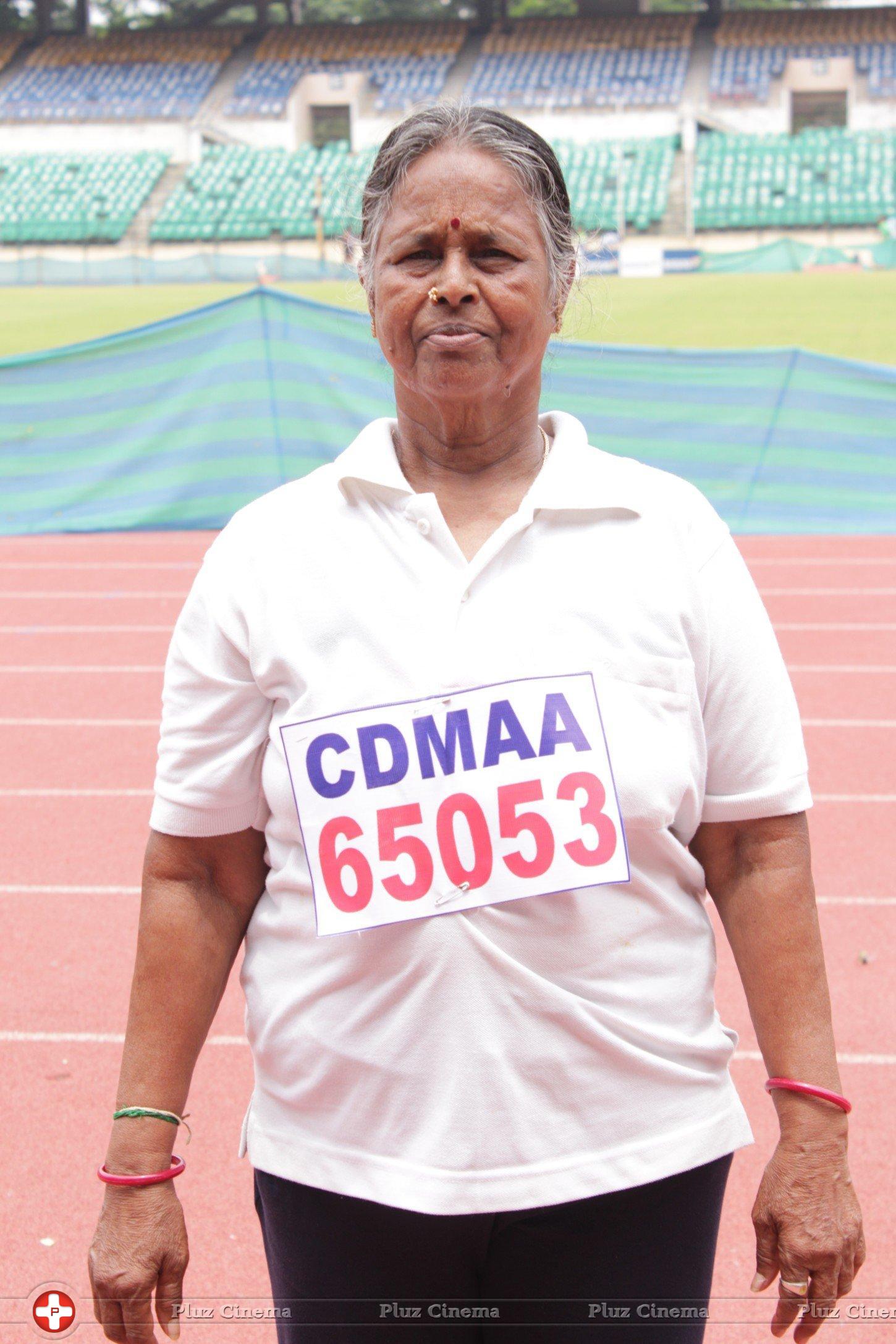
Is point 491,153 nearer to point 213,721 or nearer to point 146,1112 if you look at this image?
point 213,721

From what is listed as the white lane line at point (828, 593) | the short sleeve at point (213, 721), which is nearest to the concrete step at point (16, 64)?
the white lane line at point (828, 593)

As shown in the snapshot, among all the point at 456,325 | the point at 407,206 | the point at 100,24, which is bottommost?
the point at 100,24

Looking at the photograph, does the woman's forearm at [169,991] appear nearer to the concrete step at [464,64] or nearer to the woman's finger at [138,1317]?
the woman's finger at [138,1317]

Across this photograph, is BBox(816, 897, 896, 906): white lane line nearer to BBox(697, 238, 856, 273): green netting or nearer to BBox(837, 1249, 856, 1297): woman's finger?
BBox(837, 1249, 856, 1297): woman's finger

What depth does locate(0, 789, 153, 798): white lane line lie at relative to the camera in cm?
514

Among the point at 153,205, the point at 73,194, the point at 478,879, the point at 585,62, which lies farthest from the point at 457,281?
the point at 585,62

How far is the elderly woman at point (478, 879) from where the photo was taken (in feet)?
4.50

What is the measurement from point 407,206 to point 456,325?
0.15 m

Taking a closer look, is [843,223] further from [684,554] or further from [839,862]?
[684,554]

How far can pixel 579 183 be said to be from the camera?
33.7m

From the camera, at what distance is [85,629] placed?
7.90 m

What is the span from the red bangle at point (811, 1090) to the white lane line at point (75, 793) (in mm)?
3906

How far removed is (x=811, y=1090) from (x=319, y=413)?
9.75 metres

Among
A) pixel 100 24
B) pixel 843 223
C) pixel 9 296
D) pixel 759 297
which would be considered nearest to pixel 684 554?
pixel 759 297
